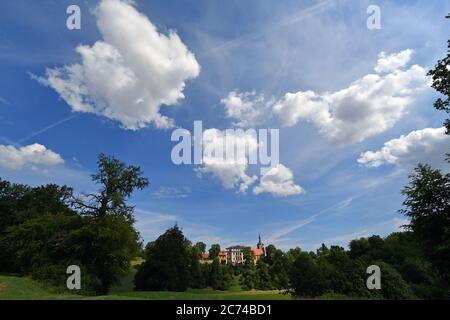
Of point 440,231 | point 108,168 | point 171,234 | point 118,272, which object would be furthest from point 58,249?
point 440,231

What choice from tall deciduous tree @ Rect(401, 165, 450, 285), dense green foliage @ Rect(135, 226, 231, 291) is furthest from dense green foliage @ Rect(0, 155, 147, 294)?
tall deciduous tree @ Rect(401, 165, 450, 285)

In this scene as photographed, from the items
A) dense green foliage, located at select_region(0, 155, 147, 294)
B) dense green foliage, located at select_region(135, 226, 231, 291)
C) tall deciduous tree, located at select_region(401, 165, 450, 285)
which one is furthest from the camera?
dense green foliage, located at select_region(135, 226, 231, 291)

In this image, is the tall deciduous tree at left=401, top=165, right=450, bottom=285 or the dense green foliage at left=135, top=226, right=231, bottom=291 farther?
the dense green foliage at left=135, top=226, right=231, bottom=291

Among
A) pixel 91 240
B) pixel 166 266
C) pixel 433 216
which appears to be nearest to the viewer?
pixel 433 216

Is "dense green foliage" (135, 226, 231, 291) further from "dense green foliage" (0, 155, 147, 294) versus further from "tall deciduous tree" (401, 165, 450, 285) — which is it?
"tall deciduous tree" (401, 165, 450, 285)

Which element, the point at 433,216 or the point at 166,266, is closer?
the point at 433,216

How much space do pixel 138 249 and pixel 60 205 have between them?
26124 mm

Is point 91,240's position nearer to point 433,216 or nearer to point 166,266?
point 166,266

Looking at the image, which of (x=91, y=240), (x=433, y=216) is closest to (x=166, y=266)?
(x=91, y=240)
